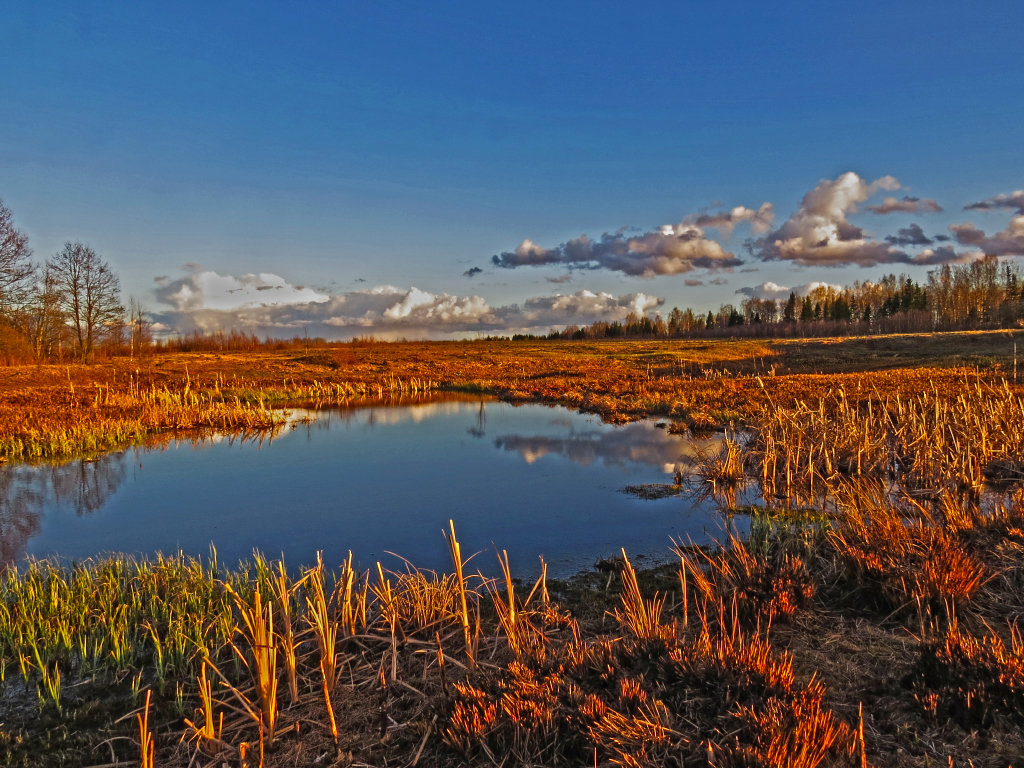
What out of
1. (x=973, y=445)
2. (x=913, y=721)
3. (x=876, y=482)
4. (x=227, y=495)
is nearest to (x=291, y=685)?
(x=913, y=721)

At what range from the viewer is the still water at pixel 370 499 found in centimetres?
988

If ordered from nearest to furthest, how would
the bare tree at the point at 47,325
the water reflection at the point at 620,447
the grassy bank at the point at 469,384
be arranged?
1. the water reflection at the point at 620,447
2. the grassy bank at the point at 469,384
3. the bare tree at the point at 47,325

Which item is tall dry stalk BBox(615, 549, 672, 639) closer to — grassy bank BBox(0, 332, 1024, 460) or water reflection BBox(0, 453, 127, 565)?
water reflection BBox(0, 453, 127, 565)

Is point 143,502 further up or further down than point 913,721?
further down

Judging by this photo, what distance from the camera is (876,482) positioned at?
1128cm

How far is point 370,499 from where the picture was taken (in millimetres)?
13156

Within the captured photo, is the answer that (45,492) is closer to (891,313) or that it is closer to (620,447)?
(620,447)

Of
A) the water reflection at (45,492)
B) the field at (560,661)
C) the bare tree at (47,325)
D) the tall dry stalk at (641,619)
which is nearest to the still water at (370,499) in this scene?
the water reflection at (45,492)

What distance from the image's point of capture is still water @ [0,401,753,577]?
9.88 meters

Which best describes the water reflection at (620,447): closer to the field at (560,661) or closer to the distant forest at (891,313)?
the field at (560,661)

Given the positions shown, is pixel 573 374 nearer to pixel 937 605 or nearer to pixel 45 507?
pixel 45 507

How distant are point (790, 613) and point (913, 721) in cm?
169

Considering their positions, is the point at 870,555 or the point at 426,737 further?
the point at 870,555

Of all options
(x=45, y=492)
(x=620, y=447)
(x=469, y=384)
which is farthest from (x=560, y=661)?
(x=469, y=384)
